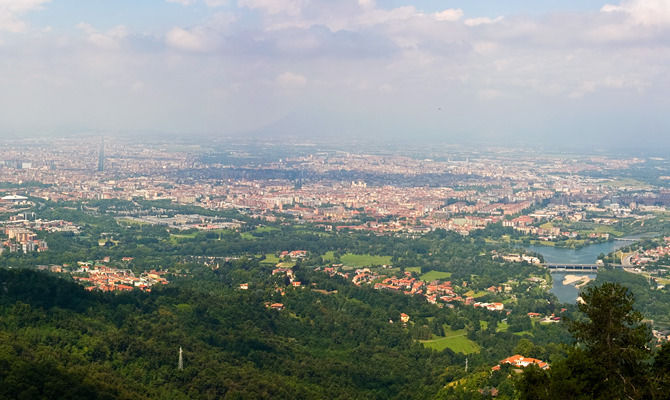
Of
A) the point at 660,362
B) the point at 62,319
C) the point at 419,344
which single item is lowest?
the point at 419,344

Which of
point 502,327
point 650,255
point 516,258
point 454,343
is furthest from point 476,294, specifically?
point 650,255

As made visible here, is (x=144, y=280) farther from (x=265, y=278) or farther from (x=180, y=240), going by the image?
(x=180, y=240)

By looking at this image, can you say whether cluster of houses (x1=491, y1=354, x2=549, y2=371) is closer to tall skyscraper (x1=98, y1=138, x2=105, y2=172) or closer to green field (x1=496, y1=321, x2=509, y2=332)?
green field (x1=496, y1=321, x2=509, y2=332)

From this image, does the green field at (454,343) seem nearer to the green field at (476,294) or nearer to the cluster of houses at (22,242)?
the green field at (476,294)

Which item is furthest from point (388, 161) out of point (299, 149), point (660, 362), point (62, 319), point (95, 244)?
point (660, 362)

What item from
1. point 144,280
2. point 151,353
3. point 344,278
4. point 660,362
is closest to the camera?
point 660,362
